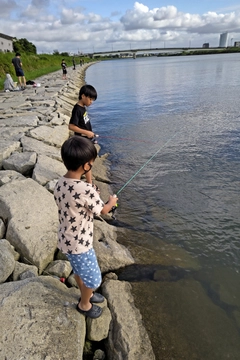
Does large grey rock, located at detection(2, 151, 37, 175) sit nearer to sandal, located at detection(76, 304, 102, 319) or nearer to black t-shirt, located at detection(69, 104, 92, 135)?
black t-shirt, located at detection(69, 104, 92, 135)

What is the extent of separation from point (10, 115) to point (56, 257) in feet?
22.2

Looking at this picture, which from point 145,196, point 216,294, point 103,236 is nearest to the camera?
point 216,294

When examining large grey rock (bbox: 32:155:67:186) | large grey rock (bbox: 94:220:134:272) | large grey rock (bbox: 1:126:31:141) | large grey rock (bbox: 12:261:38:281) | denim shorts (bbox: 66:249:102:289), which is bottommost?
large grey rock (bbox: 94:220:134:272)

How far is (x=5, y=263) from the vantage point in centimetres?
272

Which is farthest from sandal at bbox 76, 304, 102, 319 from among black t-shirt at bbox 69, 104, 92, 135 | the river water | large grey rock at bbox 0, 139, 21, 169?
large grey rock at bbox 0, 139, 21, 169

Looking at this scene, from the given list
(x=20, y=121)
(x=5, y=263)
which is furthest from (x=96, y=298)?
(x=20, y=121)

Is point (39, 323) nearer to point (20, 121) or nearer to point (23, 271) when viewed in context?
point (23, 271)

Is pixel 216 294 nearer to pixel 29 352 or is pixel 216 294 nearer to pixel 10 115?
pixel 29 352

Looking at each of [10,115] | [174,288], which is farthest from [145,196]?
[10,115]

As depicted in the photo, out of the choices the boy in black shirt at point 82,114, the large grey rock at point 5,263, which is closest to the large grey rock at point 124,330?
the large grey rock at point 5,263

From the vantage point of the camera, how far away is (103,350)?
2.43m

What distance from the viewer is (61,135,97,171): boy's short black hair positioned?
6.15ft

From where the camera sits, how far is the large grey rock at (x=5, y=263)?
8.81 ft

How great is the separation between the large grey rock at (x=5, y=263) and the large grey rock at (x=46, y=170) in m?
1.82
